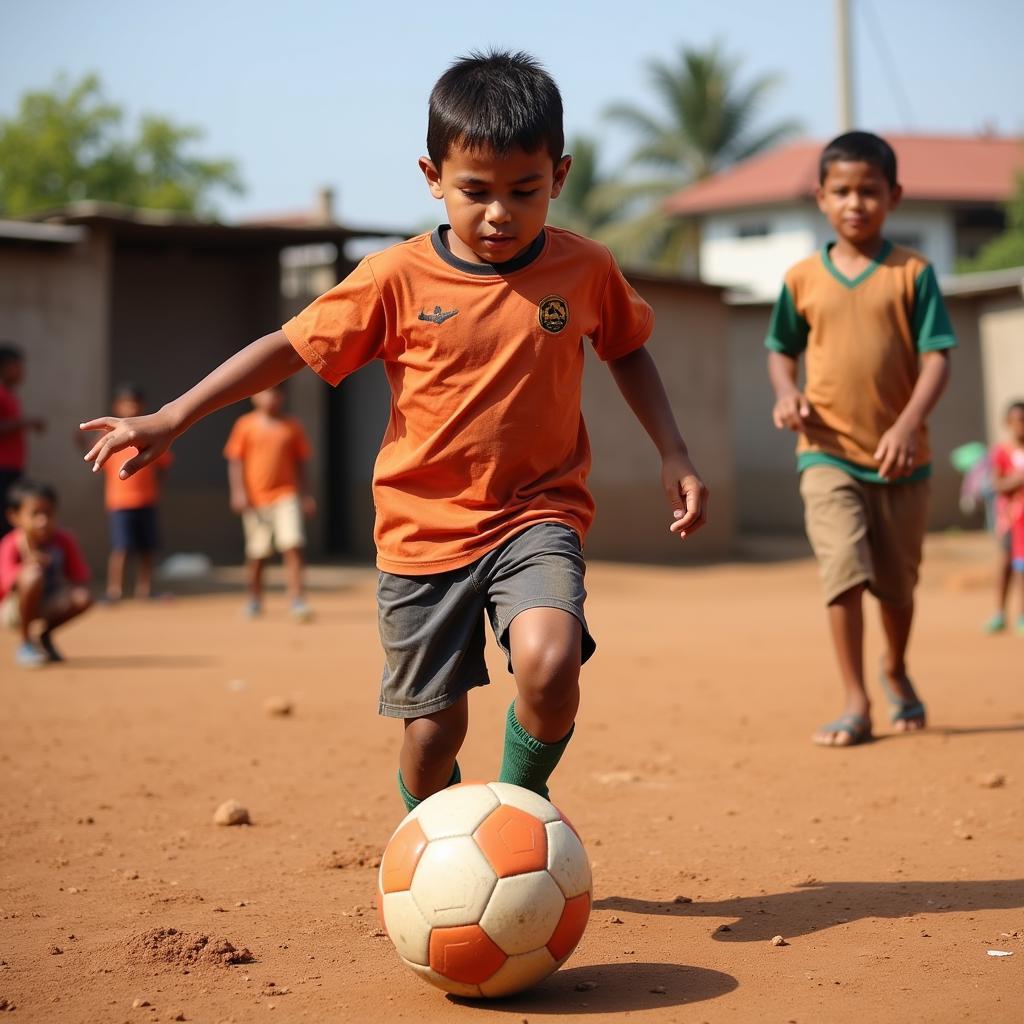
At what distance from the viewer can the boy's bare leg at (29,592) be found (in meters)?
8.58

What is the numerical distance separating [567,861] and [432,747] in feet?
1.89

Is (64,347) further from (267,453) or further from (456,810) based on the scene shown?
(456,810)

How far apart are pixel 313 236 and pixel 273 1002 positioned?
555 inches

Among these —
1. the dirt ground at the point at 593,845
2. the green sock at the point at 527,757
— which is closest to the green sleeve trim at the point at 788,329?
the dirt ground at the point at 593,845

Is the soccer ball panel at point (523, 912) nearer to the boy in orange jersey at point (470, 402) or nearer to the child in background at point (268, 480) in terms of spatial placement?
the boy in orange jersey at point (470, 402)

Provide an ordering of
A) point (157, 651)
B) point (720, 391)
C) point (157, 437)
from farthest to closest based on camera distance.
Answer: point (720, 391), point (157, 651), point (157, 437)

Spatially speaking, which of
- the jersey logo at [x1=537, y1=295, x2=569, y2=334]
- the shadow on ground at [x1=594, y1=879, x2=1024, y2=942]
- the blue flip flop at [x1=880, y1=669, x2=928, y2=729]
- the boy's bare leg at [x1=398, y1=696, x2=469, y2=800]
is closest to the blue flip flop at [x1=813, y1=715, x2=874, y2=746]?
the blue flip flop at [x1=880, y1=669, x2=928, y2=729]

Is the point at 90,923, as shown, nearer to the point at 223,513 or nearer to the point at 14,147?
the point at 223,513

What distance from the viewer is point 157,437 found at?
3143mm

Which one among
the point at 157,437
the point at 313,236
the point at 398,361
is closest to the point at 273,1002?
the point at 157,437

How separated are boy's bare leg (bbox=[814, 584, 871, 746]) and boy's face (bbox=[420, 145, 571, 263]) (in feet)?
8.74

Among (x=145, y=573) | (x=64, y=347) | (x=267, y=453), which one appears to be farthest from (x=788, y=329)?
(x=64, y=347)

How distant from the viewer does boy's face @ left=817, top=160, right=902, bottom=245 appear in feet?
17.5

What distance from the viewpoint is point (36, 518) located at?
8.77m
